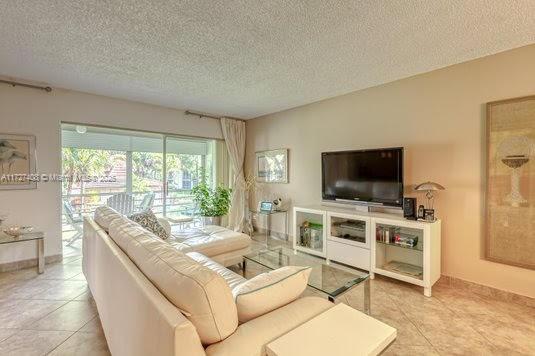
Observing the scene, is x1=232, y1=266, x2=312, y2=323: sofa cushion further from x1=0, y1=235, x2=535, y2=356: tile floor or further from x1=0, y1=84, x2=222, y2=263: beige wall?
x1=0, y1=84, x2=222, y2=263: beige wall

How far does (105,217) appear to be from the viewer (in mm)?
2275

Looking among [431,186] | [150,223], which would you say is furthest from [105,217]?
[431,186]

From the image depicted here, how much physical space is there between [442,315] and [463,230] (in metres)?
0.97

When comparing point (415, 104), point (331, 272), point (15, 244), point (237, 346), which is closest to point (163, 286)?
point (237, 346)

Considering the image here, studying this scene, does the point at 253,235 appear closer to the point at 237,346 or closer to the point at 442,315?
the point at 442,315

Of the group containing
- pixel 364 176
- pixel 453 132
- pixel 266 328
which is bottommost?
pixel 266 328

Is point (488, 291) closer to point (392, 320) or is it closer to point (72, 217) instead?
point (392, 320)

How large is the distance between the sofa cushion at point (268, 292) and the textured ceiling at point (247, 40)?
5.66ft

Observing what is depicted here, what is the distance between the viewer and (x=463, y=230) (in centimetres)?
269

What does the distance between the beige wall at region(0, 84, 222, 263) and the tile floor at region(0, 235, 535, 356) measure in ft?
2.15

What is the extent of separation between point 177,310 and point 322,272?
5.11ft

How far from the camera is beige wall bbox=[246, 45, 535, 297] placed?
243cm

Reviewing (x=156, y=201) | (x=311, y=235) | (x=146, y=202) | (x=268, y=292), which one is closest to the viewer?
(x=268, y=292)

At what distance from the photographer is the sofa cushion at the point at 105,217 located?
7.06 ft
